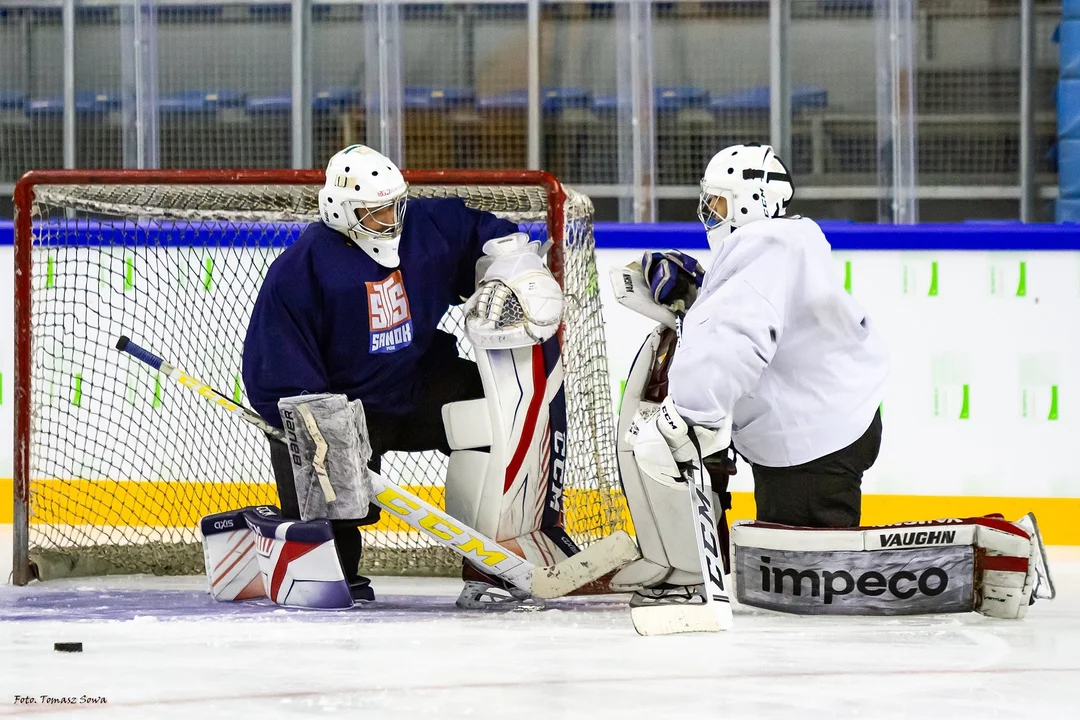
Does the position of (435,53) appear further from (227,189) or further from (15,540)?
(15,540)

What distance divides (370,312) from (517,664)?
34.8 inches

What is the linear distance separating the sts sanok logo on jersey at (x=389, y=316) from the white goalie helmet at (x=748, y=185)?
641 millimetres

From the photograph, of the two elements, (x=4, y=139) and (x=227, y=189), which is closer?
(x=227, y=189)

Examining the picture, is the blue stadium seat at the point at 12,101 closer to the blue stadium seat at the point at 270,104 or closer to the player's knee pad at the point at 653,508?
the blue stadium seat at the point at 270,104

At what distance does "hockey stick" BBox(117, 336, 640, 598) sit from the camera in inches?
99.7

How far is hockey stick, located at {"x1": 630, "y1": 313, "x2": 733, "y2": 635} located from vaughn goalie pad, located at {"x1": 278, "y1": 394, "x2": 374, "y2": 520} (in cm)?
57

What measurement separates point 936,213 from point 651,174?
91 centimetres

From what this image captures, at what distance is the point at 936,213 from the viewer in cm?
441

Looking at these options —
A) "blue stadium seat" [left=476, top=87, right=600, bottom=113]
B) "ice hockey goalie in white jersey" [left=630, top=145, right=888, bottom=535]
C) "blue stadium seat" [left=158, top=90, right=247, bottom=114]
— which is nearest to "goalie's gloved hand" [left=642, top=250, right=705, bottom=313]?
"ice hockey goalie in white jersey" [left=630, top=145, right=888, bottom=535]

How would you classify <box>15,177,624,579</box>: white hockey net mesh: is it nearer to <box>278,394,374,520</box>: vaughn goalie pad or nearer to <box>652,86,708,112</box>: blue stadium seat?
<box>278,394,374,520</box>: vaughn goalie pad

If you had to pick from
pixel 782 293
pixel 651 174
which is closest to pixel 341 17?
pixel 651 174

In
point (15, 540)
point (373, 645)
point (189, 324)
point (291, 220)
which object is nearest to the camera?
point (373, 645)

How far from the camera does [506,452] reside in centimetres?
265

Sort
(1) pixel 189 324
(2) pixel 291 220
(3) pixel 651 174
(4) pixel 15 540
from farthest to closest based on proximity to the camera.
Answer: (3) pixel 651 174 < (1) pixel 189 324 < (2) pixel 291 220 < (4) pixel 15 540
